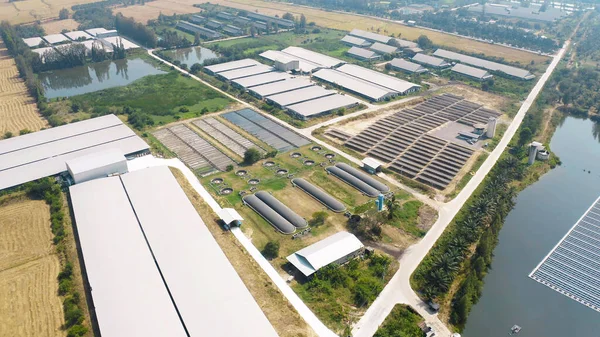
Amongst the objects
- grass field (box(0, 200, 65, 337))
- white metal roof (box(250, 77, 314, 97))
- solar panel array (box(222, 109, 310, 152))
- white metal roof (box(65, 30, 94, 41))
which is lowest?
grass field (box(0, 200, 65, 337))

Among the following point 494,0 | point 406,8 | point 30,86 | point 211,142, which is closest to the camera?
point 211,142

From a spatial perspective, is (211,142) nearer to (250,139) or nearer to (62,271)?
(250,139)

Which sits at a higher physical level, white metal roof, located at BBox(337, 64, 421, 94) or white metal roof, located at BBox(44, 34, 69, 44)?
white metal roof, located at BBox(44, 34, 69, 44)

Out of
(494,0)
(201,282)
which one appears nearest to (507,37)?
(494,0)

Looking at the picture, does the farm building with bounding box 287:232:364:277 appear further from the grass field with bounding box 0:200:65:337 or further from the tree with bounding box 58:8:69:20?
the tree with bounding box 58:8:69:20

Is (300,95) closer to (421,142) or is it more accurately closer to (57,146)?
(421,142)

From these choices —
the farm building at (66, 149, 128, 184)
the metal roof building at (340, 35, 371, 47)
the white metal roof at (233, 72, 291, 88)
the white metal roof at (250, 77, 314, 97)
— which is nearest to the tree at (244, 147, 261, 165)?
the farm building at (66, 149, 128, 184)

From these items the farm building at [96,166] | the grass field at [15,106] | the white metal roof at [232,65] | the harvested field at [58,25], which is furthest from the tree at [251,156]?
the harvested field at [58,25]
